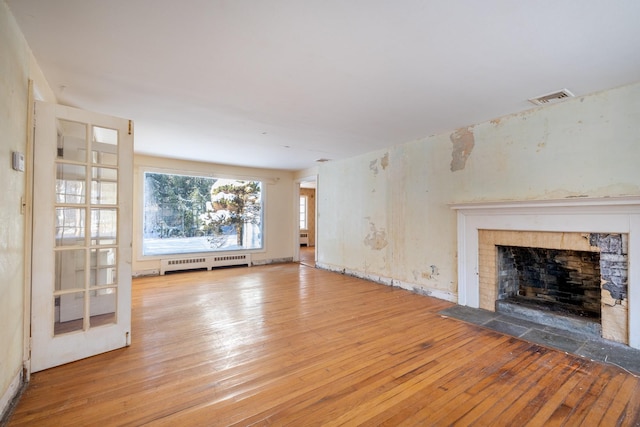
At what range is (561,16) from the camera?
70.2 inches

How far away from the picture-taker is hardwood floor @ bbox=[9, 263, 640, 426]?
1.71m

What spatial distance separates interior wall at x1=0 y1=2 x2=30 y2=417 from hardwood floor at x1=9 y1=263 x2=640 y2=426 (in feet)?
0.97

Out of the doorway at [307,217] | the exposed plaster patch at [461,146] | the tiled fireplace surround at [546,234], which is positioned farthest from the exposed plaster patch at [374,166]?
the doorway at [307,217]

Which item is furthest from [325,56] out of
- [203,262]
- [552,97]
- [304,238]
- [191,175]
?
[304,238]

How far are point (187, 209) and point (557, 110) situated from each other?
643 centimetres

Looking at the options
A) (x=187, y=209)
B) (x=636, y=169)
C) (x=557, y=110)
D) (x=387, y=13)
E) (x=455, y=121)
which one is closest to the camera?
(x=387, y=13)

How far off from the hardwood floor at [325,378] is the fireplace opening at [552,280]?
3.25 feet

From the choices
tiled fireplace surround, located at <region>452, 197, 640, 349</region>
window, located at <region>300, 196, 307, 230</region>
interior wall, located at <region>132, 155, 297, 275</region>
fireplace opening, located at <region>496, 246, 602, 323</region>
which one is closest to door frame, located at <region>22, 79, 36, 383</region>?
interior wall, located at <region>132, 155, 297, 275</region>

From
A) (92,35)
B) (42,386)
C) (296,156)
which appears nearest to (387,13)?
(92,35)

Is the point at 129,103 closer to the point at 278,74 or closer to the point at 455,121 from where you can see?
the point at 278,74

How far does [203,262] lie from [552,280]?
6125 millimetres

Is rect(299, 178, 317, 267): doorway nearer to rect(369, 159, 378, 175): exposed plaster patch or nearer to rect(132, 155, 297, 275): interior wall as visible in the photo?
rect(132, 155, 297, 275): interior wall

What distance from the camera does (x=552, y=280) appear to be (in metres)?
3.55

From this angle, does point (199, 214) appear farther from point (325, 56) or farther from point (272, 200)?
point (325, 56)
